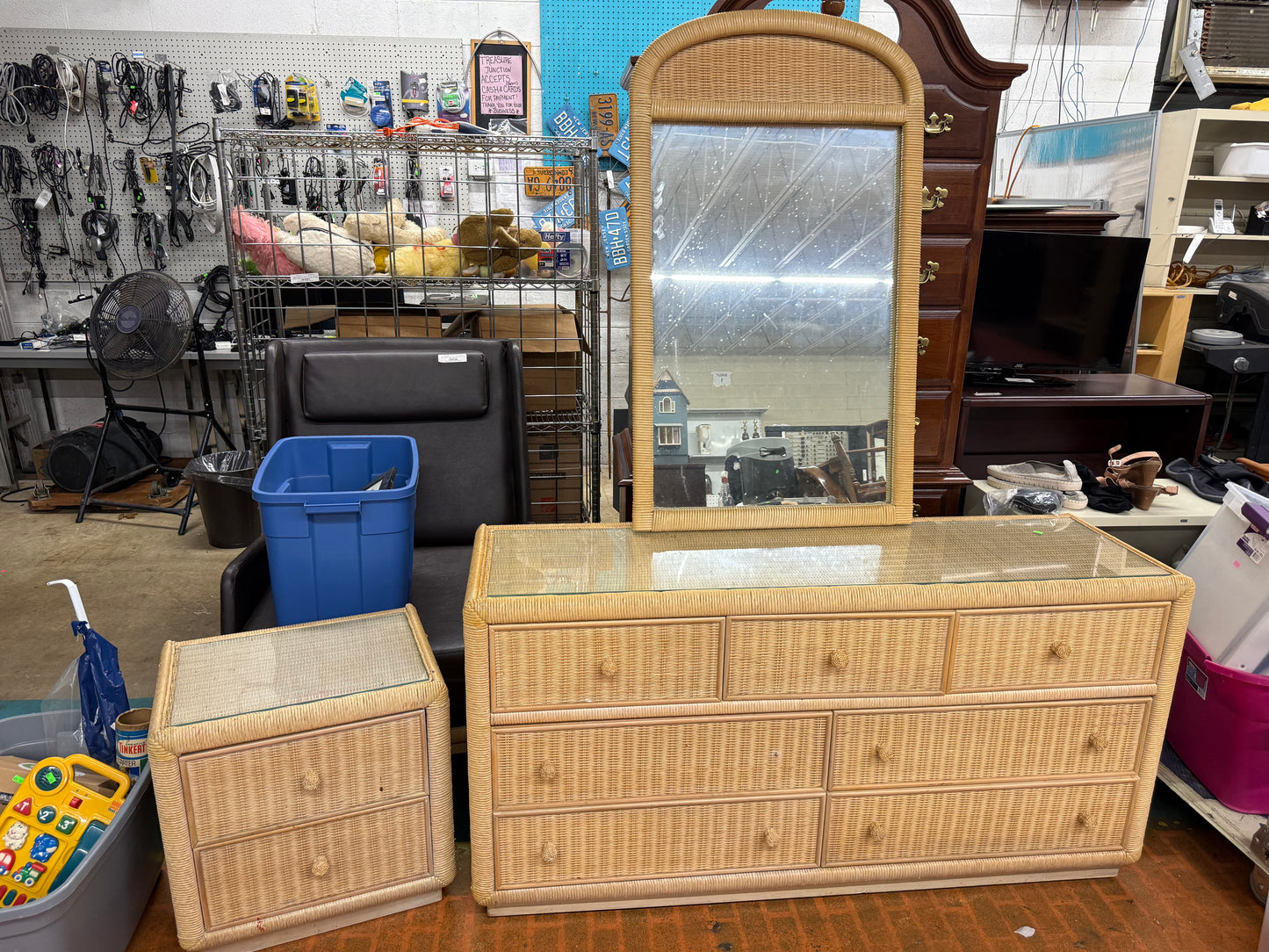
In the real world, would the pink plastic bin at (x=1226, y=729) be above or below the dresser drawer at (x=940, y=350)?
below

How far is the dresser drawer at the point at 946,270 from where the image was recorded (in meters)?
2.19

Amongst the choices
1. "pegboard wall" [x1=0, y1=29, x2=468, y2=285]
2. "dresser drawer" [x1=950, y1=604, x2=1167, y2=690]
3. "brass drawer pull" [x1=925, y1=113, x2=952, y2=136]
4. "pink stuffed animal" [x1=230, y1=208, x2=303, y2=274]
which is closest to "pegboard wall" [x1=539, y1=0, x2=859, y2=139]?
"pegboard wall" [x1=0, y1=29, x2=468, y2=285]

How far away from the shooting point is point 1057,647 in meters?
1.53

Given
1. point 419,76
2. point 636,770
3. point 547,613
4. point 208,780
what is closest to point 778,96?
point 547,613

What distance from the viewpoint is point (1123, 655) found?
1.57 meters

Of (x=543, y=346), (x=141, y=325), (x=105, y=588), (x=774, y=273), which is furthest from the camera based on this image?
(x=141, y=325)

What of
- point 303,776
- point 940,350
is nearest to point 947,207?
point 940,350

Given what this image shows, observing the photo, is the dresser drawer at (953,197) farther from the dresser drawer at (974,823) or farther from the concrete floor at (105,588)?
the concrete floor at (105,588)

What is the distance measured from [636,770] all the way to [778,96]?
4.17 feet

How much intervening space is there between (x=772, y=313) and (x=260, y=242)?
66.1 inches

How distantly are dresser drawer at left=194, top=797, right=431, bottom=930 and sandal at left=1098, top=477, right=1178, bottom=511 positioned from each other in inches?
78.6

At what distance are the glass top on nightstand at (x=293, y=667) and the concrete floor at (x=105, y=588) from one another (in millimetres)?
957

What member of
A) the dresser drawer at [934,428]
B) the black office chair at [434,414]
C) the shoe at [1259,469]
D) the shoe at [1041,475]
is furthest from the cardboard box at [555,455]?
the shoe at [1259,469]

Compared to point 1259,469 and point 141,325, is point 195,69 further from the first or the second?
point 1259,469
